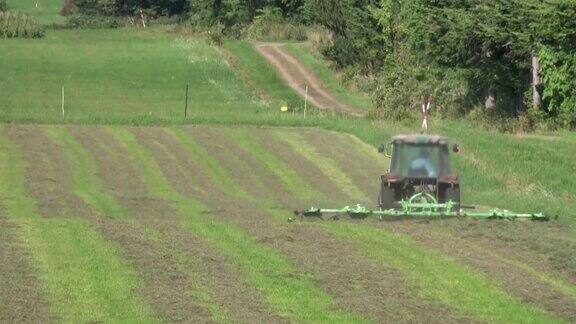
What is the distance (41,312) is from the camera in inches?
538

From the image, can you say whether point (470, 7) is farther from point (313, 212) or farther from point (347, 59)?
point (313, 212)

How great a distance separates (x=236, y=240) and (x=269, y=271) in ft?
10.4

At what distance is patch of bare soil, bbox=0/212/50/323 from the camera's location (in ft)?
44.1

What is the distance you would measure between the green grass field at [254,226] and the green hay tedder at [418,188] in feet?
2.63

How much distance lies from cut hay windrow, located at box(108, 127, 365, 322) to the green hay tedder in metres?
2.93

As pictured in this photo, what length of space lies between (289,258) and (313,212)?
20.3 ft

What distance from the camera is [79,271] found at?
16.5 metres

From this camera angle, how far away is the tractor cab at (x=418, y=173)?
82.1ft

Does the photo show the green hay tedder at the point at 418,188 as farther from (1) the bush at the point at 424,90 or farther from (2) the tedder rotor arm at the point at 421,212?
(1) the bush at the point at 424,90

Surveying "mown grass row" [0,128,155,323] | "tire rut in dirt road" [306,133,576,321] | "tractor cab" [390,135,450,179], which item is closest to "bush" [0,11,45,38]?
"mown grass row" [0,128,155,323]

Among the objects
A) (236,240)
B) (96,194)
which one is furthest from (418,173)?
(96,194)

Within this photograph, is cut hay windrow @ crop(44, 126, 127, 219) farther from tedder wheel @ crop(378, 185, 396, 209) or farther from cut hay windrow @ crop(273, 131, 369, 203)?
cut hay windrow @ crop(273, 131, 369, 203)

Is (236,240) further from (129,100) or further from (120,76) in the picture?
(120,76)

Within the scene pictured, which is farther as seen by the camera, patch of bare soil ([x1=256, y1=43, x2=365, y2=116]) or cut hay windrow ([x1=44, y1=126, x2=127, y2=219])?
patch of bare soil ([x1=256, y1=43, x2=365, y2=116])
